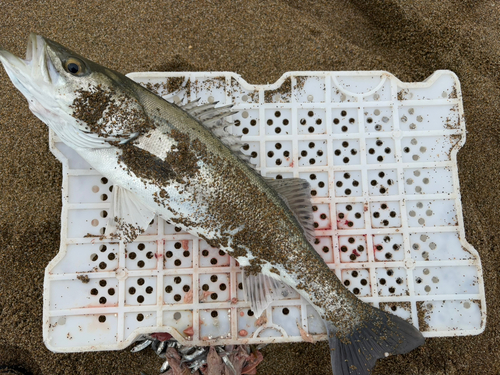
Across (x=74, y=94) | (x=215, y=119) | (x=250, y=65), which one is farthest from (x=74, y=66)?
(x=250, y=65)

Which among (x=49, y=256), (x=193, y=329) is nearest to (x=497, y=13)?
(x=193, y=329)

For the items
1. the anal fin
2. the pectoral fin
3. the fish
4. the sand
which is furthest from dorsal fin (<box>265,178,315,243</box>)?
the sand

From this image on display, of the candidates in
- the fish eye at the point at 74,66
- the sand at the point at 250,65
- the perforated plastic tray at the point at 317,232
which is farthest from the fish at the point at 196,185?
the sand at the point at 250,65

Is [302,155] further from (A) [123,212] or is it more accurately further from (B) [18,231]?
(B) [18,231]

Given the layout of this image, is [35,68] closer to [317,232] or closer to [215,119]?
[215,119]

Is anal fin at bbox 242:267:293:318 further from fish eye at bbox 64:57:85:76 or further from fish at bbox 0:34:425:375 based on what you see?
fish eye at bbox 64:57:85:76
